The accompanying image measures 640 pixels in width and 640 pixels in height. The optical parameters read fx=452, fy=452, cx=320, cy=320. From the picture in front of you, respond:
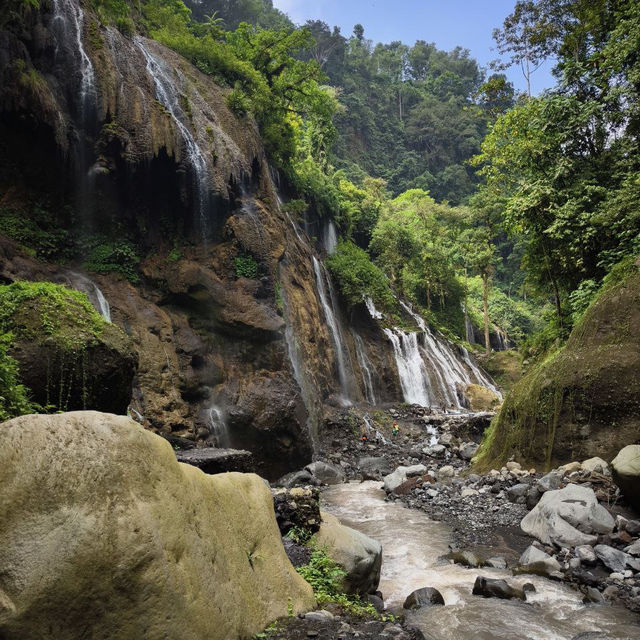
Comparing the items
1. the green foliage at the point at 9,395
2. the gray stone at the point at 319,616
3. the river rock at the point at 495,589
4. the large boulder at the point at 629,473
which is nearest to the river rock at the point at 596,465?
the large boulder at the point at 629,473

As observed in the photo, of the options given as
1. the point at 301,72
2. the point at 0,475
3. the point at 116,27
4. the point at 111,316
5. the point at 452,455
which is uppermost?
the point at 301,72

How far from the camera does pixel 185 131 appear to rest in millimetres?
16812

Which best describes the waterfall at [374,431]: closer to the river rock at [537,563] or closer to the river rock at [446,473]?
the river rock at [446,473]

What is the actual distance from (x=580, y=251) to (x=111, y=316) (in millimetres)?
13926

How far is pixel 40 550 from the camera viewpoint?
262 centimetres

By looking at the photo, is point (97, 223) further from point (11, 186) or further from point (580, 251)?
point (580, 251)

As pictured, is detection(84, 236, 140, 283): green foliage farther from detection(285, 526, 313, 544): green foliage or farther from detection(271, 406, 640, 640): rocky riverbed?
detection(285, 526, 313, 544): green foliage

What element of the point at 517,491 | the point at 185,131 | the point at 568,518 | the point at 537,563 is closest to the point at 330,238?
the point at 185,131

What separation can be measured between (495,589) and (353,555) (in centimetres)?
194

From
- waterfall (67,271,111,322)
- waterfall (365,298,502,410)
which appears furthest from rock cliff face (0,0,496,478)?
waterfall (365,298,502,410)

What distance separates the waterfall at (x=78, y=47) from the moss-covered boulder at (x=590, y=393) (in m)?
15.6

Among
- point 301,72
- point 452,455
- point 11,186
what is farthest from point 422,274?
point 11,186

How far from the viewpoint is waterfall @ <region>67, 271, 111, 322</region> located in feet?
44.2

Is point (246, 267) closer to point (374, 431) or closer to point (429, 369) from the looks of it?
point (374, 431)
